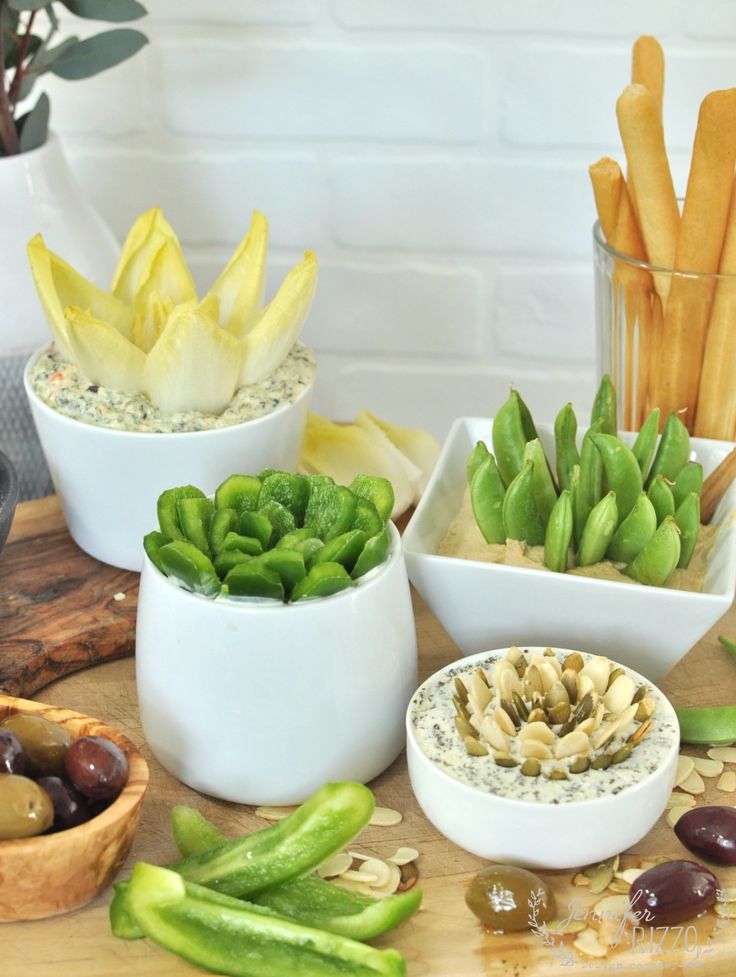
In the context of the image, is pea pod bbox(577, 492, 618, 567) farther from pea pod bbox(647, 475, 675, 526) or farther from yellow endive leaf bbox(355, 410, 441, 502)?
yellow endive leaf bbox(355, 410, 441, 502)

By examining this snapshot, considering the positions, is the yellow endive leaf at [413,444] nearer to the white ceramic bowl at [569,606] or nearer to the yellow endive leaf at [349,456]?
the yellow endive leaf at [349,456]

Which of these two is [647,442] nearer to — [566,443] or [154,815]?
[566,443]

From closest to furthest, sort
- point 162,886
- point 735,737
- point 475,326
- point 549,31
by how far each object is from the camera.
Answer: point 162,886 < point 735,737 < point 549,31 < point 475,326

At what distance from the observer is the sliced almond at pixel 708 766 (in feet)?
2.17

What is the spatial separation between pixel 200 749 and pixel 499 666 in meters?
→ 0.15

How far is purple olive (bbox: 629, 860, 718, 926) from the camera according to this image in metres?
0.57

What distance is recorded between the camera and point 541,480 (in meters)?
0.73

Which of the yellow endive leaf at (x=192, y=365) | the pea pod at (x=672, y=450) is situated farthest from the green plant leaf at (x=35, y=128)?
the pea pod at (x=672, y=450)

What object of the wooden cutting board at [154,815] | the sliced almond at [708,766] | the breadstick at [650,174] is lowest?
the sliced almond at [708,766]

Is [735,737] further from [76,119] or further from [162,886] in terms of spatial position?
[76,119]

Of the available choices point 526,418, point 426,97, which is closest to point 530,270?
point 426,97

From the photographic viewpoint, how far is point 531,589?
0.68 meters

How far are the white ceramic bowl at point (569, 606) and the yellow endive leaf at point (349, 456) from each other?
16cm

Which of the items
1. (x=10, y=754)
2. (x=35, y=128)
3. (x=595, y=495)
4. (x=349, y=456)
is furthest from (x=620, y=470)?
(x=35, y=128)
